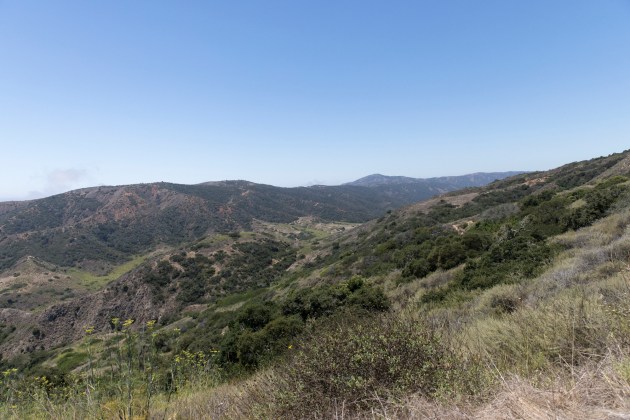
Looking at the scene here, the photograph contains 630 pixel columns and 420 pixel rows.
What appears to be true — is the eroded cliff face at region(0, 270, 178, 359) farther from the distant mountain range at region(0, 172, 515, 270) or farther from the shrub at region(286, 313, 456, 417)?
the distant mountain range at region(0, 172, 515, 270)

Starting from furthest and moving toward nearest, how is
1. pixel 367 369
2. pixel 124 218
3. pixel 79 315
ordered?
1. pixel 124 218
2. pixel 79 315
3. pixel 367 369

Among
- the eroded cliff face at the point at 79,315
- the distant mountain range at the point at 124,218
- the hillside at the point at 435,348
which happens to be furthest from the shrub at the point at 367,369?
the distant mountain range at the point at 124,218

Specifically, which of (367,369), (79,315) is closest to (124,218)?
(79,315)

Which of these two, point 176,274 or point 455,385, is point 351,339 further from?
point 176,274

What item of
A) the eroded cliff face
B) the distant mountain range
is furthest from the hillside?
the distant mountain range

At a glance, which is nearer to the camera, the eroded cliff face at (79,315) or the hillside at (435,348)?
the hillside at (435,348)

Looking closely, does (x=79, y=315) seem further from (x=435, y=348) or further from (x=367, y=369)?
(x=435, y=348)

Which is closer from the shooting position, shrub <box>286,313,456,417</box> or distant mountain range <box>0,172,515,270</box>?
shrub <box>286,313,456,417</box>

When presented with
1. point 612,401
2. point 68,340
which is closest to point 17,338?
point 68,340

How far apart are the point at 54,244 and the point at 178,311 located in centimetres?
9010

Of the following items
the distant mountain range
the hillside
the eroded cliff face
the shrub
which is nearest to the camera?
the hillside

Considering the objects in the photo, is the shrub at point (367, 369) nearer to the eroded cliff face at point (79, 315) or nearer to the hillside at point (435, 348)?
the hillside at point (435, 348)

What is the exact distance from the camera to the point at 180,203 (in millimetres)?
146250

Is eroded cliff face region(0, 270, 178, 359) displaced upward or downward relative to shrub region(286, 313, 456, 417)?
downward
